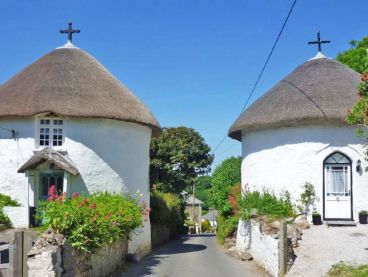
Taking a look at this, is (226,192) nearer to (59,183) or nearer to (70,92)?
(59,183)

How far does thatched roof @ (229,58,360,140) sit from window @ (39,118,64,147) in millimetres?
7236

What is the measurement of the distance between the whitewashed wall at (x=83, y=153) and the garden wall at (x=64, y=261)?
16.5ft

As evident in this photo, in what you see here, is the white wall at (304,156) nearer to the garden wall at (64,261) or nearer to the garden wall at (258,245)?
the garden wall at (258,245)

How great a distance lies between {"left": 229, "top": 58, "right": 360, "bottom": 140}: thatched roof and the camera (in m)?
18.0

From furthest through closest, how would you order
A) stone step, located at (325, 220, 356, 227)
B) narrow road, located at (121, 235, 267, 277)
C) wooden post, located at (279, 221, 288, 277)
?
stone step, located at (325, 220, 356, 227), narrow road, located at (121, 235, 267, 277), wooden post, located at (279, 221, 288, 277)

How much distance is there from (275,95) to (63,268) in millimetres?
12833

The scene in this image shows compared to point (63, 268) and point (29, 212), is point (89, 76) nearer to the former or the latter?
point (29, 212)

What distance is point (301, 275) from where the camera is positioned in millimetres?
12414

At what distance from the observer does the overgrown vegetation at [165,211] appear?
81.1 ft

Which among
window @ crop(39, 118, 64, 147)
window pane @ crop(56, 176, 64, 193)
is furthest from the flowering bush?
window @ crop(39, 118, 64, 147)

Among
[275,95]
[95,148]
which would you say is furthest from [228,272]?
[275,95]

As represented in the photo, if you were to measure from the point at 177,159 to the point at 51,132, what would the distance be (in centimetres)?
2040

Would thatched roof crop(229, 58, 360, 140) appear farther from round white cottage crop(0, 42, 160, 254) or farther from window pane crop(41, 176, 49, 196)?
window pane crop(41, 176, 49, 196)

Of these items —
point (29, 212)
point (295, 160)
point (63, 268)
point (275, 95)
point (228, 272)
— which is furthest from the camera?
point (275, 95)
